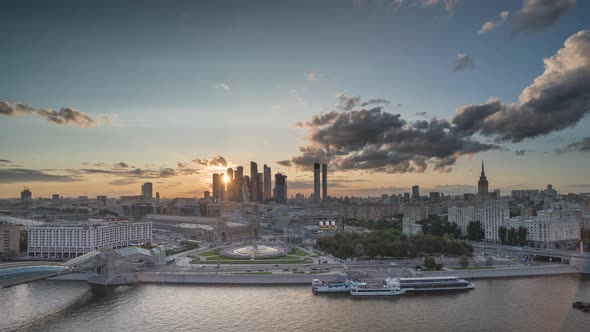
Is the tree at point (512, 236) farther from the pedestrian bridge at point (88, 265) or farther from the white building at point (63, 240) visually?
the white building at point (63, 240)

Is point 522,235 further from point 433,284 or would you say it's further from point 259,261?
point 259,261

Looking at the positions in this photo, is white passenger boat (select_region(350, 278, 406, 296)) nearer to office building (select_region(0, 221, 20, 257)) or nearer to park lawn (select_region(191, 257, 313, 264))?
park lawn (select_region(191, 257, 313, 264))

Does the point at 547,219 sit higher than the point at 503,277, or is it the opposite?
the point at 547,219

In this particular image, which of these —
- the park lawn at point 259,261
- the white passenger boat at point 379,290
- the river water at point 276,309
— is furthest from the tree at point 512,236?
the white passenger boat at point 379,290

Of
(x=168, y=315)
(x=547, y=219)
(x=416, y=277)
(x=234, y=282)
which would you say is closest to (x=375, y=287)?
(x=416, y=277)

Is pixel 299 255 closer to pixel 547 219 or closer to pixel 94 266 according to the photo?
pixel 94 266

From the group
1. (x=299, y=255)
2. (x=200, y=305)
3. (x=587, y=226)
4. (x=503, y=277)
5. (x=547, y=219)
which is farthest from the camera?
(x=587, y=226)
